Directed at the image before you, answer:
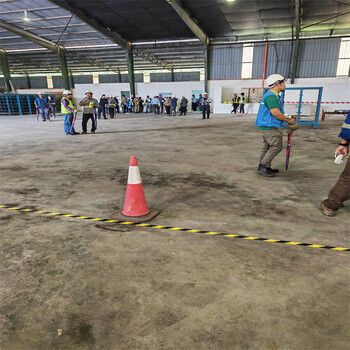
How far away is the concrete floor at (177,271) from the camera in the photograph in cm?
147

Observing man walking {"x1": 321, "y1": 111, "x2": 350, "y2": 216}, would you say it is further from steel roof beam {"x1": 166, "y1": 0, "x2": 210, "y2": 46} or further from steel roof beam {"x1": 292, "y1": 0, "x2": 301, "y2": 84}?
steel roof beam {"x1": 292, "y1": 0, "x2": 301, "y2": 84}

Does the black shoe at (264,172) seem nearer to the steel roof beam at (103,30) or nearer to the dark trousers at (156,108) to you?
the steel roof beam at (103,30)

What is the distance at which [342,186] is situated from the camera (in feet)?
9.28

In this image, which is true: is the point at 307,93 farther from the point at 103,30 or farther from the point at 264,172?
the point at 264,172

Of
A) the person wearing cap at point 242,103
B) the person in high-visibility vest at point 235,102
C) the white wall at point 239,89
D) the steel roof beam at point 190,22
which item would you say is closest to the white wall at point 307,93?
the white wall at point 239,89

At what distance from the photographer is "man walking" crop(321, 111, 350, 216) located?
109 inches

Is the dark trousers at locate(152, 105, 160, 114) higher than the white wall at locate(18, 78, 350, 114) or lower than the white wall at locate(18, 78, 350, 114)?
lower

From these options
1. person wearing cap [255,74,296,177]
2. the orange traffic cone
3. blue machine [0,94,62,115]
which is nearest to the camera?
the orange traffic cone

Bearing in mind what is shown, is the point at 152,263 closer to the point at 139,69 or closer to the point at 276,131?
the point at 276,131

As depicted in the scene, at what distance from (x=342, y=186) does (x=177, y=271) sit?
204cm

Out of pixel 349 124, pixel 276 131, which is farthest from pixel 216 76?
pixel 349 124

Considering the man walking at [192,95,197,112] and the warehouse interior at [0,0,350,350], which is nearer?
the warehouse interior at [0,0,350,350]

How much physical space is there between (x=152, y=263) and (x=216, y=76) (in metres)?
24.9

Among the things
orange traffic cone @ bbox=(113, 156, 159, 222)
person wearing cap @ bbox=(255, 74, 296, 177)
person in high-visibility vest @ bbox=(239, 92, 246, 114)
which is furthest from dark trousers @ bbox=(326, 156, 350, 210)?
person in high-visibility vest @ bbox=(239, 92, 246, 114)
